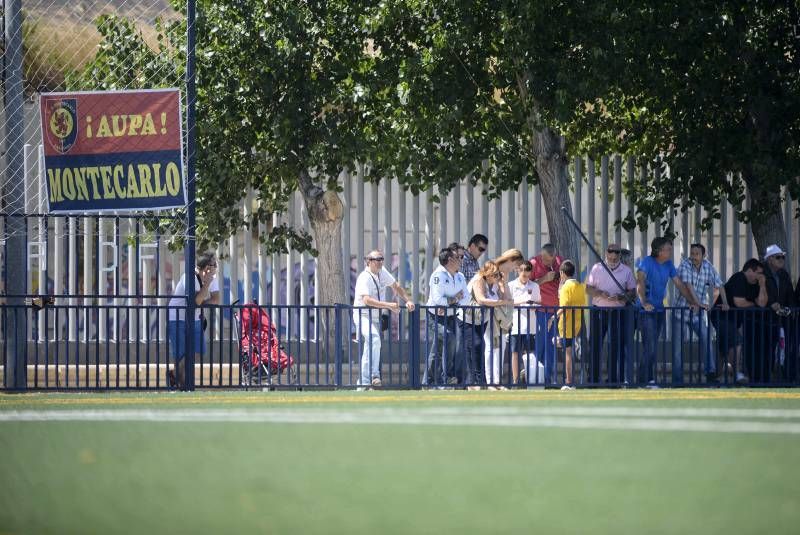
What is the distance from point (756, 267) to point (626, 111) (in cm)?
536

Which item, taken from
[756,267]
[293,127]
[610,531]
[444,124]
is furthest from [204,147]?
[610,531]

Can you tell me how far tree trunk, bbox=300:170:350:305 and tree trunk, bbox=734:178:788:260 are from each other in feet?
20.6

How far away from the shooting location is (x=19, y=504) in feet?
17.9

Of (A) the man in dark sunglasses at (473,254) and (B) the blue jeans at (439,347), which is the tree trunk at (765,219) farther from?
(B) the blue jeans at (439,347)

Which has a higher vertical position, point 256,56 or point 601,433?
point 256,56

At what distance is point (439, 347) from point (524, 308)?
1119 millimetres

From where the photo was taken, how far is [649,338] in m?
16.8

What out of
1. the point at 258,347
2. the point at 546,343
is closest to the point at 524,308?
the point at 546,343

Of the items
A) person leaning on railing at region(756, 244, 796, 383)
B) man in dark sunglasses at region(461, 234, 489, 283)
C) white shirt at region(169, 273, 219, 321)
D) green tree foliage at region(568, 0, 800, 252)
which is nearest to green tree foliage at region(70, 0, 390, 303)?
man in dark sunglasses at region(461, 234, 489, 283)

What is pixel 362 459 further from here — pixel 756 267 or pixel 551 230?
pixel 551 230

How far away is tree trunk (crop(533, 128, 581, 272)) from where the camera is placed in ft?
70.4

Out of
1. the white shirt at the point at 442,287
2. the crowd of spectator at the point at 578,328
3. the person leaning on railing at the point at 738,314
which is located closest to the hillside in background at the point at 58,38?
the white shirt at the point at 442,287

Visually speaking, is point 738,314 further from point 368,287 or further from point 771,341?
point 368,287

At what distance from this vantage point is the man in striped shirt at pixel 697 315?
17.0 m
